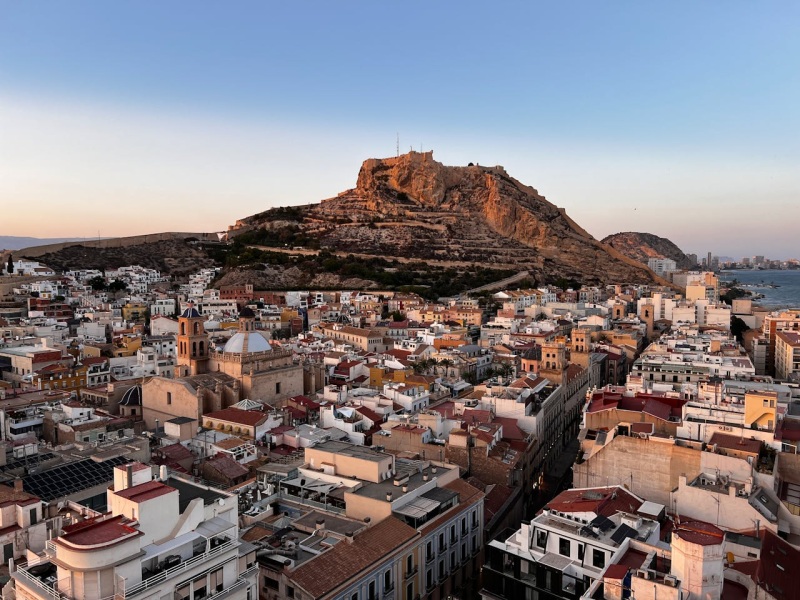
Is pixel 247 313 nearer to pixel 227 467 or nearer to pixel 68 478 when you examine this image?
pixel 227 467

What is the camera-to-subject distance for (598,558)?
15.2 meters

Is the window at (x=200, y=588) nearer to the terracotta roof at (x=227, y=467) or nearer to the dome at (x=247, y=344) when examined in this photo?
the terracotta roof at (x=227, y=467)

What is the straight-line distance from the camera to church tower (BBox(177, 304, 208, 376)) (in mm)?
34562

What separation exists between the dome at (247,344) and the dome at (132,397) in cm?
483

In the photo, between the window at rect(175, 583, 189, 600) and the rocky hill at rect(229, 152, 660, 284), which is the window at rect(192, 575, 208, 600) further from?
the rocky hill at rect(229, 152, 660, 284)

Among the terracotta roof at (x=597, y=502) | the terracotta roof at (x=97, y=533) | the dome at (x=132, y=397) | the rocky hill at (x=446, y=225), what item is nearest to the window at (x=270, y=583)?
the terracotta roof at (x=97, y=533)

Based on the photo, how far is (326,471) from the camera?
19.1 metres

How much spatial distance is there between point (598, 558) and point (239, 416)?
665 inches

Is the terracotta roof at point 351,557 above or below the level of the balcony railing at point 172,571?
below

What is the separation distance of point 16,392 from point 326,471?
823 inches

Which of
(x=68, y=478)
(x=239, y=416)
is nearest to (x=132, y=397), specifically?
(x=239, y=416)

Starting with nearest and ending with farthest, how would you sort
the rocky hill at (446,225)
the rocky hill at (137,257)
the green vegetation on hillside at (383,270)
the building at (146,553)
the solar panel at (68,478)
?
the building at (146,553), the solar panel at (68,478), the green vegetation on hillside at (383,270), the rocky hill at (137,257), the rocky hill at (446,225)

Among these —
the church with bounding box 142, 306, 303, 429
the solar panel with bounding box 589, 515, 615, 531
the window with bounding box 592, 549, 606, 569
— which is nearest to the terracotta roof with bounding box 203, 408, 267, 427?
the church with bounding box 142, 306, 303, 429

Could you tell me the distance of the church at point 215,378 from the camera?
2978cm
